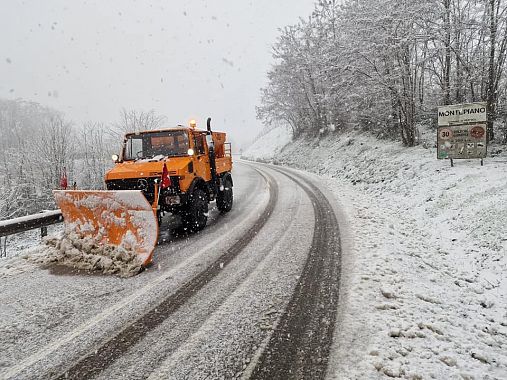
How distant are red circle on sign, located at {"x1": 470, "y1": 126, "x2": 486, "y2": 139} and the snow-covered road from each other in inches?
283

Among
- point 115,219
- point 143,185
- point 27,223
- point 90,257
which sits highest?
point 143,185

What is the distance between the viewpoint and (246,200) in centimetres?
1172

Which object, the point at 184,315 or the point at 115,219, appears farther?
the point at 115,219

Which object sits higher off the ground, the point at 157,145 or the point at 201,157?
the point at 157,145

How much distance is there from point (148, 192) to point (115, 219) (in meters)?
1.23

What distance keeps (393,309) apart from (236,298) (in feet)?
6.06

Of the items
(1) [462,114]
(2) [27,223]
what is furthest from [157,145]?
(1) [462,114]

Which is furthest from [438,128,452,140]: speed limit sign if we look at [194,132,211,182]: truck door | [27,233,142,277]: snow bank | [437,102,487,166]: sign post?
[27,233,142,277]: snow bank

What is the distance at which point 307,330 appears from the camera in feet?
10.7

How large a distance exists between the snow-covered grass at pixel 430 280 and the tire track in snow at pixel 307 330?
15 cm

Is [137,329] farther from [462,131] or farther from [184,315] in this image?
[462,131]

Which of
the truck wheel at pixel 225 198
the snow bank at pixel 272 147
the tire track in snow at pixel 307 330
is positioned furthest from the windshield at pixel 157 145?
the snow bank at pixel 272 147

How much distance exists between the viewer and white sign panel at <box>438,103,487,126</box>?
386 inches

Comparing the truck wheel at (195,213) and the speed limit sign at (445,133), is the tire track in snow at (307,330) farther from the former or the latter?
the speed limit sign at (445,133)
